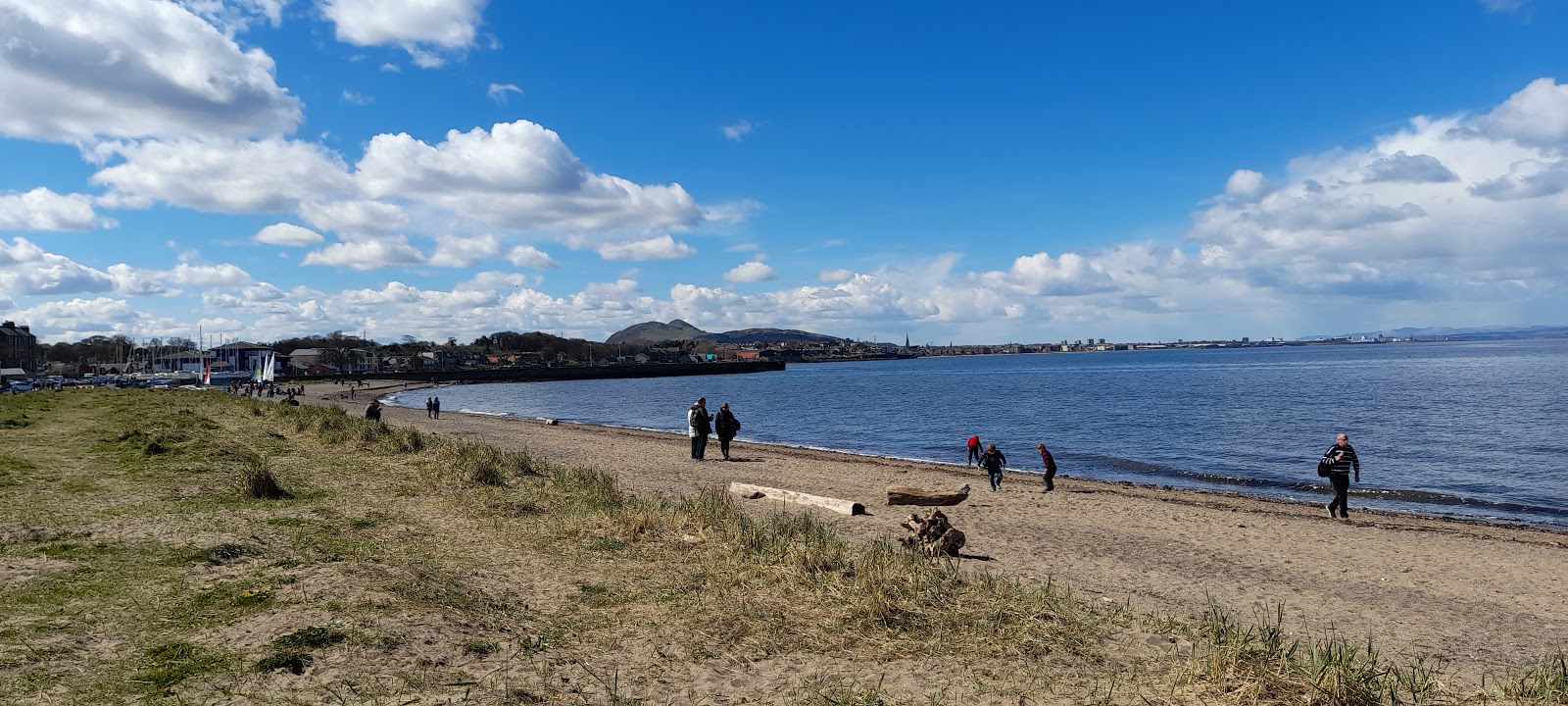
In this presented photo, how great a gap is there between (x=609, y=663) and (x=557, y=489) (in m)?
8.71

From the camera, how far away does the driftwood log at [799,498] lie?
1627 centimetres

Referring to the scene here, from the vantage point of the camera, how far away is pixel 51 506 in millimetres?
11477

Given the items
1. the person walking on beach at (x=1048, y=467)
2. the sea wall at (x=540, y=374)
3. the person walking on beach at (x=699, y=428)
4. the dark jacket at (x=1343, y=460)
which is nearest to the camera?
the dark jacket at (x=1343, y=460)

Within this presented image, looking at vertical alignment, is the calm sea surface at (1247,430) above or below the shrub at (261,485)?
below

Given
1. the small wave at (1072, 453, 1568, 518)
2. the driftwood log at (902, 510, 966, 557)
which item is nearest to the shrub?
the driftwood log at (902, 510, 966, 557)

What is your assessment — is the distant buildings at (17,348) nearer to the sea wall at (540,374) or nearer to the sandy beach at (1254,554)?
the sea wall at (540,374)

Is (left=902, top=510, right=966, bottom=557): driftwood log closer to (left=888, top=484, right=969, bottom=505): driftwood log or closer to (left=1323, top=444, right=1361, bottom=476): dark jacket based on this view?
(left=888, top=484, right=969, bottom=505): driftwood log

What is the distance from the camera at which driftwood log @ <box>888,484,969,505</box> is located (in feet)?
57.5

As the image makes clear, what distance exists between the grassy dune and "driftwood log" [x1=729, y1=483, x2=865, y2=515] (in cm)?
437

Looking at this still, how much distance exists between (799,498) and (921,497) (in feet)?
8.65

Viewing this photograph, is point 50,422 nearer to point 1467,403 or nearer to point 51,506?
point 51,506

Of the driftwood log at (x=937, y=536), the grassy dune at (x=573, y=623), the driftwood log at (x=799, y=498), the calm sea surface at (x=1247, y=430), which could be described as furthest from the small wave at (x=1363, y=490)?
the driftwood log at (x=937, y=536)

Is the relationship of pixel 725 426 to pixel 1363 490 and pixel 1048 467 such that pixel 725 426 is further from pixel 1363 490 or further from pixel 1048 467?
pixel 1363 490

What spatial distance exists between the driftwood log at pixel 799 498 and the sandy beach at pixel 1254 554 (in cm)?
36
